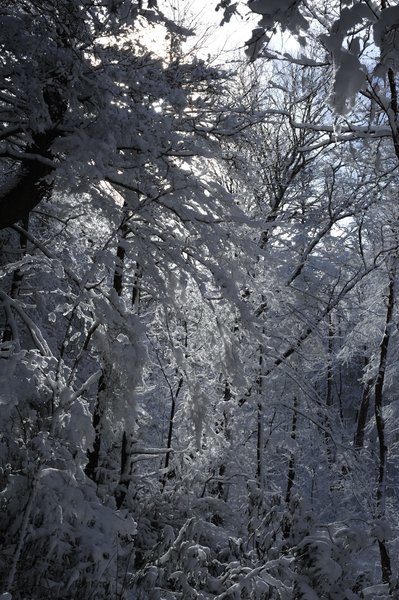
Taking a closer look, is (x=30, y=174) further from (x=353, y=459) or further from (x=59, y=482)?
(x=353, y=459)

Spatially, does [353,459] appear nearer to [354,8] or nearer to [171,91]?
[171,91]

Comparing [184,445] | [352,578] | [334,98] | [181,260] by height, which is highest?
[181,260]

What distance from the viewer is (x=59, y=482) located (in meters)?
3.99

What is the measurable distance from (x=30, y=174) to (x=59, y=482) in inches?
122

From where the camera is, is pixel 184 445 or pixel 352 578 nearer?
pixel 352 578

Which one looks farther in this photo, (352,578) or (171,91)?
(352,578)

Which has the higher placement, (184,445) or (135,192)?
(135,192)

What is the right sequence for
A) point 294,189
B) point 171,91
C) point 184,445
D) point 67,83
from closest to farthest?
point 67,83 → point 171,91 → point 184,445 → point 294,189

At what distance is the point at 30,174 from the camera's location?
5102 mm

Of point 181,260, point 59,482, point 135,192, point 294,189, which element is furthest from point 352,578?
point 294,189

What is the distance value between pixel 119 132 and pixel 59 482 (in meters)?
3.12

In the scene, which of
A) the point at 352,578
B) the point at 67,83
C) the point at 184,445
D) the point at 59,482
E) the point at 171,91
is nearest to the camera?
the point at 59,482

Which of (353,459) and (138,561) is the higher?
(353,459)

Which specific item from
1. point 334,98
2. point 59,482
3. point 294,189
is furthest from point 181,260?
point 294,189
